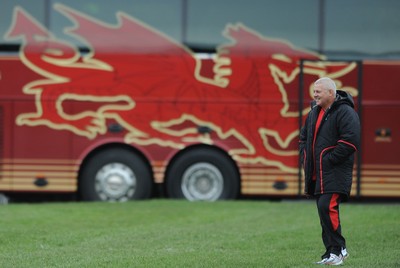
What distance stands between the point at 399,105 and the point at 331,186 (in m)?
5.98

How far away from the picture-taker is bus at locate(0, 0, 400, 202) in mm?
14719

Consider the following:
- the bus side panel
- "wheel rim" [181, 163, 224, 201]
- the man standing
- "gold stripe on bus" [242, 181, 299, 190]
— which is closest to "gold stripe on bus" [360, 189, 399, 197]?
the bus side panel

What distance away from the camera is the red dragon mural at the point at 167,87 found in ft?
48.4

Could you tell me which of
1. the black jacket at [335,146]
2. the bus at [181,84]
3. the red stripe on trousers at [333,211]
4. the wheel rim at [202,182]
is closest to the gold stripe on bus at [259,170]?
the bus at [181,84]

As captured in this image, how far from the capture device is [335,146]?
8977mm

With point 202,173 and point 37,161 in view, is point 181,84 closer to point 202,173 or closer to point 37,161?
point 202,173

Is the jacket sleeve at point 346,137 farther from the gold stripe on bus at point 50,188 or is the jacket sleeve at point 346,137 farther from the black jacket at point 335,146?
the gold stripe on bus at point 50,188

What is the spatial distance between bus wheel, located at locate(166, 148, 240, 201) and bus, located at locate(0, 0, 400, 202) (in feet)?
0.10

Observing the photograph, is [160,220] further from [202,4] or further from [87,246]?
[202,4]

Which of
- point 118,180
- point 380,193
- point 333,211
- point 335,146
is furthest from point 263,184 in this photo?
point 335,146

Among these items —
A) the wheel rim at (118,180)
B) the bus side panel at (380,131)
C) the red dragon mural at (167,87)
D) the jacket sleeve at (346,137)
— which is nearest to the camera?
the jacket sleeve at (346,137)

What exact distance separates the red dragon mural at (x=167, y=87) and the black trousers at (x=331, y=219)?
18.7ft

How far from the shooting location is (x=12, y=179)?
14.8m

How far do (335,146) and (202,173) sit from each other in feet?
20.5
